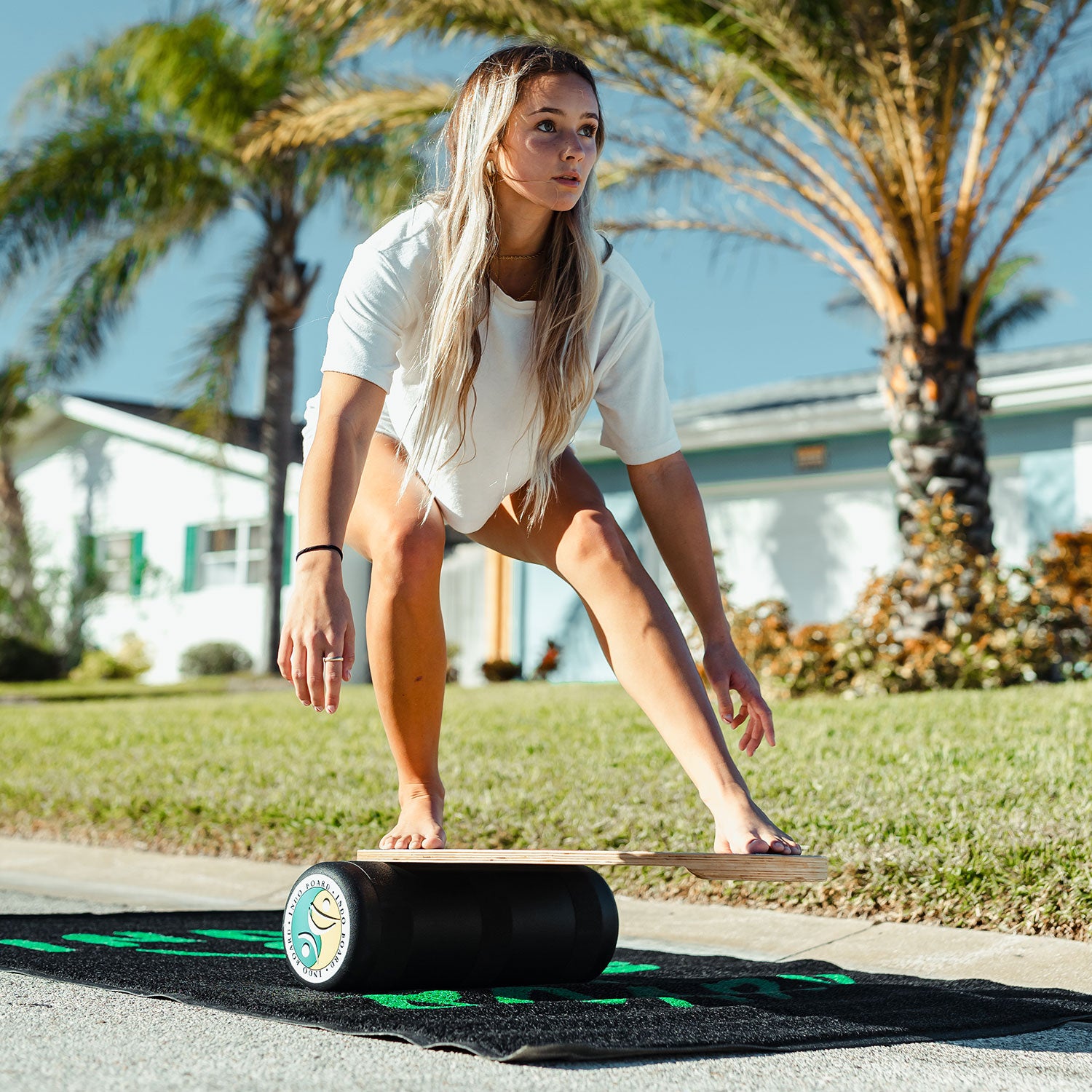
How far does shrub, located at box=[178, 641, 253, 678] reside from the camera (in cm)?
1841

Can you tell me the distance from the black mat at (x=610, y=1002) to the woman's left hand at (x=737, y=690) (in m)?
0.57

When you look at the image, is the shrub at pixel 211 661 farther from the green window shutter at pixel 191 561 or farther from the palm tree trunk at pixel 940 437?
the palm tree trunk at pixel 940 437

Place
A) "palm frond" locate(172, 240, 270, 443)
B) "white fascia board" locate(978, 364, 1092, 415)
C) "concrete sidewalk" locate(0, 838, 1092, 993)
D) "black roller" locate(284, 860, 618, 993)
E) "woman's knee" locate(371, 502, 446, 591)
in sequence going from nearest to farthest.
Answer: "black roller" locate(284, 860, 618, 993) < "woman's knee" locate(371, 502, 446, 591) < "concrete sidewalk" locate(0, 838, 1092, 993) < "white fascia board" locate(978, 364, 1092, 415) < "palm frond" locate(172, 240, 270, 443)

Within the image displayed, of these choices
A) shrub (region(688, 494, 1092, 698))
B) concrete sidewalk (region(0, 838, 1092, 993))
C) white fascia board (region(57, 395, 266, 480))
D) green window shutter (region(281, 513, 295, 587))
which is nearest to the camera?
concrete sidewalk (region(0, 838, 1092, 993))

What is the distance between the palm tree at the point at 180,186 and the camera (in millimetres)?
15180

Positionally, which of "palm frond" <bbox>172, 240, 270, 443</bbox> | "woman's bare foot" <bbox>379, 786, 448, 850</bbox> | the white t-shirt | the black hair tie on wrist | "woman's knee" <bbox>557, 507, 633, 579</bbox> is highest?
"palm frond" <bbox>172, 240, 270, 443</bbox>

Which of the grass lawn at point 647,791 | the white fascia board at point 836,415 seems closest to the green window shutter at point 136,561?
the white fascia board at point 836,415

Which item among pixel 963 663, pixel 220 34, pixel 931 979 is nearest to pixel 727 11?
pixel 963 663

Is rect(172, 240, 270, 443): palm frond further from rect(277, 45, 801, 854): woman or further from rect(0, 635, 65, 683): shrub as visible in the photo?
rect(277, 45, 801, 854): woman

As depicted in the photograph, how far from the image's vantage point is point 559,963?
9.61 ft

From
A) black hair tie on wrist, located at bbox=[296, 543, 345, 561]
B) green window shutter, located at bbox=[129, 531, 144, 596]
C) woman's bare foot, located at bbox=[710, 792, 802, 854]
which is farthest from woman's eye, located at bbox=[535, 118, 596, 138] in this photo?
green window shutter, located at bbox=[129, 531, 144, 596]

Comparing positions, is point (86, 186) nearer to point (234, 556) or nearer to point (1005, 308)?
point (234, 556)

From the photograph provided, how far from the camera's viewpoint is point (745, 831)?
2.52m

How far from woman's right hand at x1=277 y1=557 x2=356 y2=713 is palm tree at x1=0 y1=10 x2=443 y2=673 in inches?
520
